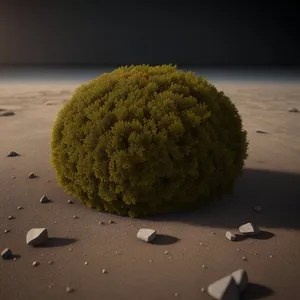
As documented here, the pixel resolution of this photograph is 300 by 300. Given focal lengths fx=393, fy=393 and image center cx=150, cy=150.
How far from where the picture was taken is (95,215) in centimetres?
Answer: 341

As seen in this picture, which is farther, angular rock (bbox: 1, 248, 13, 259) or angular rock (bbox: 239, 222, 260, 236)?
angular rock (bbox: 239, 222, 260, 236)

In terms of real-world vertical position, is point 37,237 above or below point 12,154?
above

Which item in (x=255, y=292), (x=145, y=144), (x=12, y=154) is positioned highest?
(x=145, y=144)

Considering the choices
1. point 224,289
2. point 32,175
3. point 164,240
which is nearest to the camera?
point 224,289

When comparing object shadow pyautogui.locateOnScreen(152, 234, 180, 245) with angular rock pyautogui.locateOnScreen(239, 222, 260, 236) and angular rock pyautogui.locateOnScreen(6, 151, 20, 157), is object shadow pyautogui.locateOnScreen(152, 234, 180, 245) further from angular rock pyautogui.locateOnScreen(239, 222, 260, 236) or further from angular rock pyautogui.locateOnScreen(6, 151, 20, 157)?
angular rock pyautogui.locateOnScreen(6, 151, 20, 157)

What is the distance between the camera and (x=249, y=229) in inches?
119

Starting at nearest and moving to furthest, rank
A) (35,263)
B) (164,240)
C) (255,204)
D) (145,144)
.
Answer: (35,263) < (164,240) < (145,144) < (255,204)

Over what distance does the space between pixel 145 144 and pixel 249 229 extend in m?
1.04

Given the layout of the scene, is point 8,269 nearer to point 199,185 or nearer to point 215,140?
point 199,185

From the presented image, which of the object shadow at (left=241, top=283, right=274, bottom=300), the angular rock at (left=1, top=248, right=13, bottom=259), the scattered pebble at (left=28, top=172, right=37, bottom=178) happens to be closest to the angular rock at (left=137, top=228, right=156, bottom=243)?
the object shadow at (left=241, top=283, right=274, bottom=300)

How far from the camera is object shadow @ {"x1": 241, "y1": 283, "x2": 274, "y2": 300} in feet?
7.64

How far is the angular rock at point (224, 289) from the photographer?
226cm

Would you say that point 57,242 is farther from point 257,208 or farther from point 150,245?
point 257,208

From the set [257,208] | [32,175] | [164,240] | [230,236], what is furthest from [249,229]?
[32,175]
